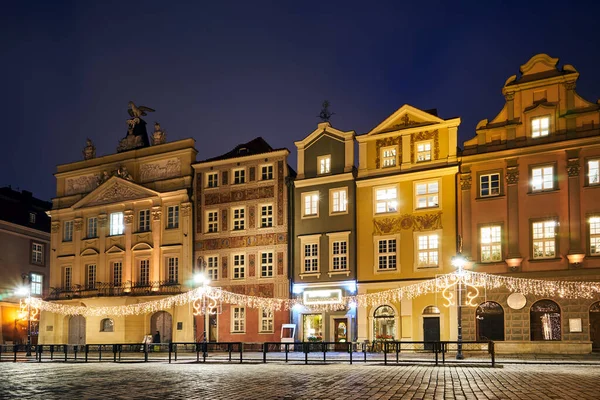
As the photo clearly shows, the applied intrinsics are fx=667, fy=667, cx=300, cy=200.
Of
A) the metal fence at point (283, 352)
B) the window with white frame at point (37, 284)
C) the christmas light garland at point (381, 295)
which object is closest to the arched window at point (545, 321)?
the christmas light garland at point (381, 295)

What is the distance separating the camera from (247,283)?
43531 millimetres

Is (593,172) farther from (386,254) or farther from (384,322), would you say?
(384,322)

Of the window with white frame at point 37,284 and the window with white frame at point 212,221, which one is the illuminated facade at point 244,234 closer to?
the window with white frame at point 212,221

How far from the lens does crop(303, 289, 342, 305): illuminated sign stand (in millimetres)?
40000

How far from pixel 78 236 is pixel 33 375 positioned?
100.0 feet

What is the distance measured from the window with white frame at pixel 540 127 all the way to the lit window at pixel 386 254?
9836 millimetres

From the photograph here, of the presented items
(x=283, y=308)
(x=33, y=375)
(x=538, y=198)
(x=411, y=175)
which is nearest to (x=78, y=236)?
(x=283, y=308)

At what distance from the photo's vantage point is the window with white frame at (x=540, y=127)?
3516 centimetres

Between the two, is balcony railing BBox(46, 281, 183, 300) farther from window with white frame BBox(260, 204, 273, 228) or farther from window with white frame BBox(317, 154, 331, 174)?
window with white frame BBox(317, 154, 331, 174)

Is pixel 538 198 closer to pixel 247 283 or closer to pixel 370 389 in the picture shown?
pixel 247 283

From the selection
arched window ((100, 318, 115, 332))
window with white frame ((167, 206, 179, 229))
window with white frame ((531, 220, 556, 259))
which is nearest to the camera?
window with white frame ((531, 220, 556, 259))

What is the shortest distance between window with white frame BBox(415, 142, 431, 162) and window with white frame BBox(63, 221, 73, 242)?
28124 millimetres

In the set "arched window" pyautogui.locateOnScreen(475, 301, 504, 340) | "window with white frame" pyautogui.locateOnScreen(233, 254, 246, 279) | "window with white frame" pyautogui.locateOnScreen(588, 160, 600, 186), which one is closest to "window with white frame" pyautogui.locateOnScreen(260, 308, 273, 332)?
"window with white frame" pyautogui.locateOnScreen(233, 254, 246, 279)

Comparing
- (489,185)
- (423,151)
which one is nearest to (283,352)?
(423,151)
